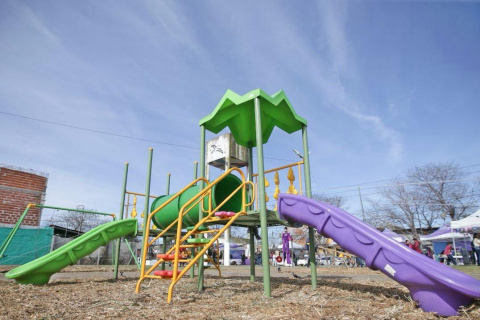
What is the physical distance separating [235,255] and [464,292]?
35138 millimetres

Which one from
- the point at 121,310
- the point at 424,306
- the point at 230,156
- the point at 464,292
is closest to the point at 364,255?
the point at 424,306

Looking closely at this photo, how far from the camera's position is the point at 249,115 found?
21.4 ft

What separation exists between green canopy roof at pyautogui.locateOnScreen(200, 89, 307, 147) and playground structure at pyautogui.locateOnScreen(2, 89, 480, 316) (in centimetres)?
2

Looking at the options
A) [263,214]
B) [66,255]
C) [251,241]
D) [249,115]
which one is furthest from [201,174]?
[66,255]

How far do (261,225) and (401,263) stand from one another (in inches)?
78.4

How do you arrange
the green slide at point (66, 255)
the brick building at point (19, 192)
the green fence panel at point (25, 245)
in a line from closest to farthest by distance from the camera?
the green slide at point (66, 255) < the green fence panel at point (25, 245) < the brick building at point (19, 192)

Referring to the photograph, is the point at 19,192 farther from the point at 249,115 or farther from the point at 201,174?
the point at 249,115

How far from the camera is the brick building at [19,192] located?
14.6m

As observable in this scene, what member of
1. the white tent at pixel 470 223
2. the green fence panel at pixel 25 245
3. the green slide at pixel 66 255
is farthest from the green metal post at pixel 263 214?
the white tent at pixel 470 223

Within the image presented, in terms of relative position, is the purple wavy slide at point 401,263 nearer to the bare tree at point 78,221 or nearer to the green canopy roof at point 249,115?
the green canopy roof at point 249,115

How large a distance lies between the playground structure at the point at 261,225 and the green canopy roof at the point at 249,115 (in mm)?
18

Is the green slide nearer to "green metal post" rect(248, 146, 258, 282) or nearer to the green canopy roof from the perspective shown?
"green metal post" rect(248, 146, 258, 282)

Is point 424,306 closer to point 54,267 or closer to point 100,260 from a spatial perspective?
point 54,267

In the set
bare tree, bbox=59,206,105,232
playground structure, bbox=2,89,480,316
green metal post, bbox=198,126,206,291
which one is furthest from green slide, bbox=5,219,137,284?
bare tree, bbox=59,206,105,232
